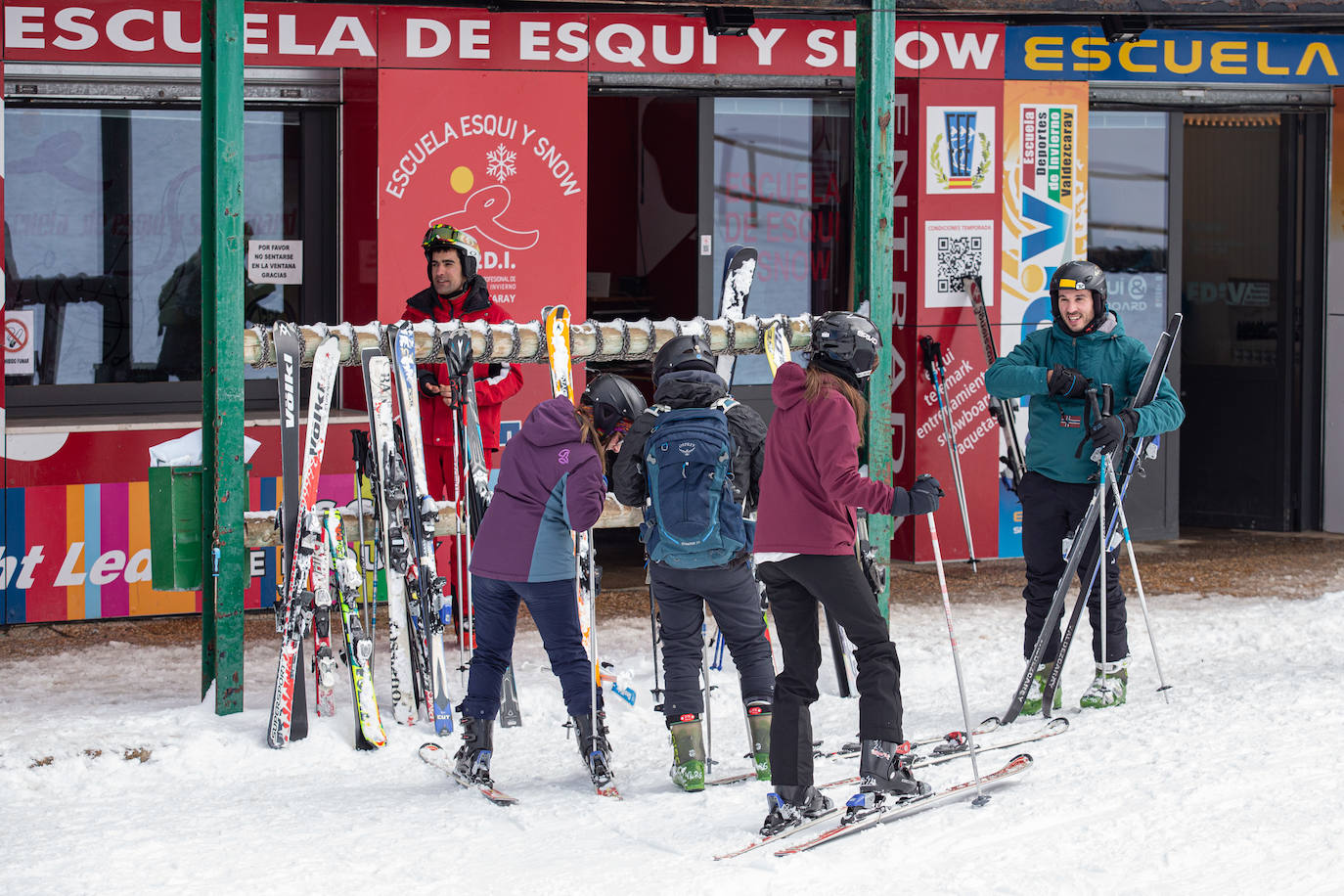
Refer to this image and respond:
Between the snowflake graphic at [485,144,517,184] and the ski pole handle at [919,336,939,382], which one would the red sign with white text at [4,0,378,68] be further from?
the ski pole handle at [919,336,939,382]

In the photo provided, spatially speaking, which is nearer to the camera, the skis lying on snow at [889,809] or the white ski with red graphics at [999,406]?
the skis lying on snow at [889,809]

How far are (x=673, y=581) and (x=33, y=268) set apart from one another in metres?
4.76

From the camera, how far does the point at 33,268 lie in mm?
8430

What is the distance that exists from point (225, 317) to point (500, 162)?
277 cm

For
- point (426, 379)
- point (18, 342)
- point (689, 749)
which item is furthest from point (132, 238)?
point (689, 749)

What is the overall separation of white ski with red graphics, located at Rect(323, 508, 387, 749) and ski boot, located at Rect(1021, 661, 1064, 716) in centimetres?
243

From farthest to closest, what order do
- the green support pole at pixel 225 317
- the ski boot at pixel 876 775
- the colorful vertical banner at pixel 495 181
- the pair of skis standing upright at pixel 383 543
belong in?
the colorful vertical banner at pixel 495 181 → the green support pole at pixel 225 317 → the pair of skis standing upright at pixel 383 543 → the ski boot at pixel 876 775

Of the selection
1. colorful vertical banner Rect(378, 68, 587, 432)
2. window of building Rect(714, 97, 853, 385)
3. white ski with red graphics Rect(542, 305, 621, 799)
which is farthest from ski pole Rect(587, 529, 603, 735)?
window of building Rect(714, 97, 853, 385)

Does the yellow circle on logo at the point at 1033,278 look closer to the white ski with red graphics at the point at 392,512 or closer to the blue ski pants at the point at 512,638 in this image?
the white ski with red graphics at the point at 392,512

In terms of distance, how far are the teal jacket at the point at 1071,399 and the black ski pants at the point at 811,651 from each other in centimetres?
166

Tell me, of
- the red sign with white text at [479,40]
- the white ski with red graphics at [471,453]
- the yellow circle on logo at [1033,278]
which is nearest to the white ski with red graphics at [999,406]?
the yellow circle on logo at [1033,278]

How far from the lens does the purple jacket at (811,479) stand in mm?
4742

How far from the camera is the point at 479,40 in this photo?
336 inches

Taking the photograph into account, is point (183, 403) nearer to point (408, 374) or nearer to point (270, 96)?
point (270, 96)
